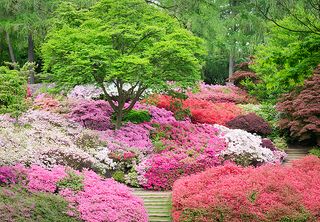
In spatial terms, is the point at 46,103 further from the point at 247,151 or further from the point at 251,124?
the point at 247,151

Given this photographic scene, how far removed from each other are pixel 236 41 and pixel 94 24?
17308 millimetres

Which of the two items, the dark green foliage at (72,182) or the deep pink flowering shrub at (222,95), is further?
the deep pink flowering shrub at (222,95)

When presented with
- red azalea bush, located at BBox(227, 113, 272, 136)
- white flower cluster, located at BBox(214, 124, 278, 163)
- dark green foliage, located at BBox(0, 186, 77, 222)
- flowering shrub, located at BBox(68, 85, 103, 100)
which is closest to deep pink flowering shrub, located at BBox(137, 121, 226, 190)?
white flower cluster, located at BBox(214, 124, 278, 163)

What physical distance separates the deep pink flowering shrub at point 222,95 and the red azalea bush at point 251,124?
15.6 ft

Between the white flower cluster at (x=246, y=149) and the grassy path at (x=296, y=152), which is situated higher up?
the white flower cluster at (x=246, y=149)

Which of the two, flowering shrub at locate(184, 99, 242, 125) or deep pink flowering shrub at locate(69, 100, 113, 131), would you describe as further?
flowering shrub at locate(184, 99, 242, 125)

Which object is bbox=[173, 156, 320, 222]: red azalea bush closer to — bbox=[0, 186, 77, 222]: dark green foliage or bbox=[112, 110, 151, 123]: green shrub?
bbox=[0, 186, 77, 222]: dark green foliage

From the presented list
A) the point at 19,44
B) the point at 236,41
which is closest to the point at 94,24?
the point at 19,44

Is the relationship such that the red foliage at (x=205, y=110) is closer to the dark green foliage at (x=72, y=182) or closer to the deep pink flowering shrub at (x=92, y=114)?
the deep pink flowering shrub at (x=92, y=114)

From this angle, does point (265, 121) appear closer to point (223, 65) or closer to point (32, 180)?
point (32, 180)

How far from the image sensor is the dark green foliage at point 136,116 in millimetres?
17500

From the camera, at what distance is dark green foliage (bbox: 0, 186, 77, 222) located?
8.53 metres

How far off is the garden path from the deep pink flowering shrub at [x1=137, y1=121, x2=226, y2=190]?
1.83ft

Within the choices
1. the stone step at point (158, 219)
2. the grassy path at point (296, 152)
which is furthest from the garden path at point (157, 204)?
the grassy path at point (296, 152)
